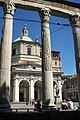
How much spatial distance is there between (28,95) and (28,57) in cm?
1085

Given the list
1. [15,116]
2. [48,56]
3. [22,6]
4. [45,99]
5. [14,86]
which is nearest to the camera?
[15,116]

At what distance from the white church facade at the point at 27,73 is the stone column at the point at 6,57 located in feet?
94.2

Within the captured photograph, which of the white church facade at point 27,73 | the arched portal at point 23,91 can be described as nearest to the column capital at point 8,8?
the white church facade at point 27,73

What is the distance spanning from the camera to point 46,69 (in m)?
14.1

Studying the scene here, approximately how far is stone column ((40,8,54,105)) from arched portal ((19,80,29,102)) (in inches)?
1278

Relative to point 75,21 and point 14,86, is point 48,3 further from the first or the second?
point 14,86

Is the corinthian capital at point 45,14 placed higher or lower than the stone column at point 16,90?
higher

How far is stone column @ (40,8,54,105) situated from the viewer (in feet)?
44.1

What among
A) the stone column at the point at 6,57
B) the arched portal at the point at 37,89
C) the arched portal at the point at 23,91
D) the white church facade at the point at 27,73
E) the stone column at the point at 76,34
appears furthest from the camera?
the arched portal at the point at 37,89

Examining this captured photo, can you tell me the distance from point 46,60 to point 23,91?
34.1 meters

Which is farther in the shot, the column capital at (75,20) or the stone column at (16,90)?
the stone column at (16,90)

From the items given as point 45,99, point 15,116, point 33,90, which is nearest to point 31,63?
point 33,90

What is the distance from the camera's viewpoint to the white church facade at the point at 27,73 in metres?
44.8

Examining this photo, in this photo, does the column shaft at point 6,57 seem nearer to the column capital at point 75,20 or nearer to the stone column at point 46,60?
the stone column at point 46,60
